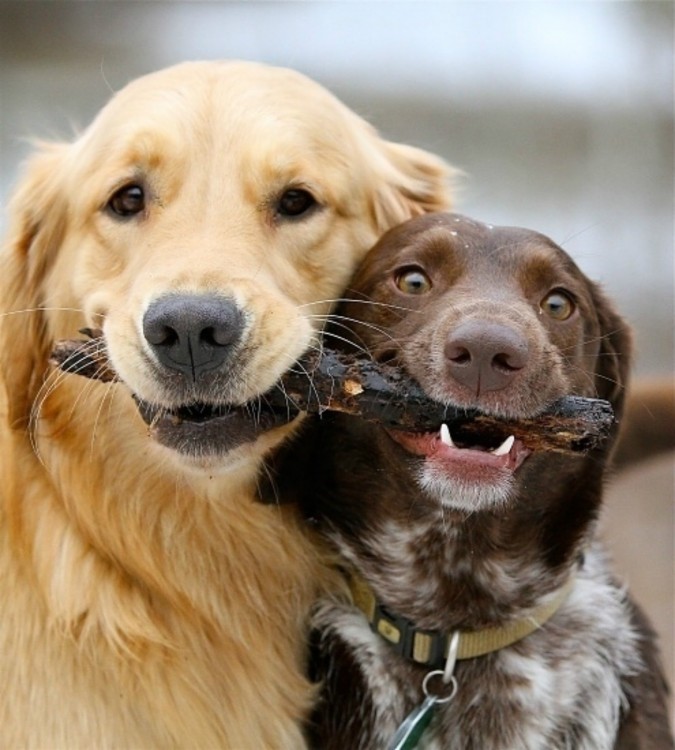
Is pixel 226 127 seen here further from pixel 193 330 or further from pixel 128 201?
pixel 193 330

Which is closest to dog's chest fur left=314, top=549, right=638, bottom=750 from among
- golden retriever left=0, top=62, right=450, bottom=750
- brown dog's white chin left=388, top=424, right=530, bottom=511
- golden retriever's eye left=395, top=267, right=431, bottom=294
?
golden retriever left=0, top=62, right=450, bottom=750

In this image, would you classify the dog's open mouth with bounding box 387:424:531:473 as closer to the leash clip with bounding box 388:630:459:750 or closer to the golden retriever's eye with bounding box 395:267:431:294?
the golden retriever's eye with bounding box 395:267:431:294

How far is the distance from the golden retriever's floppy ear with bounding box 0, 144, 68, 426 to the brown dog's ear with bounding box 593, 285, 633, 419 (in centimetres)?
122

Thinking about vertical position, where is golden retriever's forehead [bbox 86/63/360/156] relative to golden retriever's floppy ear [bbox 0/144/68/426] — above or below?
above

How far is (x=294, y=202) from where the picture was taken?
2205 millimetres

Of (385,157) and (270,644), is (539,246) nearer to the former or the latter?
(385,157)

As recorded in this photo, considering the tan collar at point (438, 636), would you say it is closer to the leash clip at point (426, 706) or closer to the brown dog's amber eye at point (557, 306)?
the leash clip at point (426, 706)

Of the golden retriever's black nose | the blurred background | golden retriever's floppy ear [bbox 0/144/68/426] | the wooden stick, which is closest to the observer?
the golden retriever's black nose

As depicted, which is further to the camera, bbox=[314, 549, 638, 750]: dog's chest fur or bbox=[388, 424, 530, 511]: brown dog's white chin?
bbox=[314, 549, 638, 750]: dog's chest fur

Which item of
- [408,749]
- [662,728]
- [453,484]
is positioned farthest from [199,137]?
[662,728]

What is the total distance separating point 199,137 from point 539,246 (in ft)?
2.40

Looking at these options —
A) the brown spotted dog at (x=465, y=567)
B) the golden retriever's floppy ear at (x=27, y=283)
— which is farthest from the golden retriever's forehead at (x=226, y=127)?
the brown spotted dog at (x=465, y=567)

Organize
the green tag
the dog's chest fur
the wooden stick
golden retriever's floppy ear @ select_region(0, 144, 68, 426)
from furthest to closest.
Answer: golden retriever's floppy ear @ select_region(0, 144, 68, 426) < the dog's chest fur < the green tag < the wooden stick

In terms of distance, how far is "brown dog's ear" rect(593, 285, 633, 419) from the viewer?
2363 mm
